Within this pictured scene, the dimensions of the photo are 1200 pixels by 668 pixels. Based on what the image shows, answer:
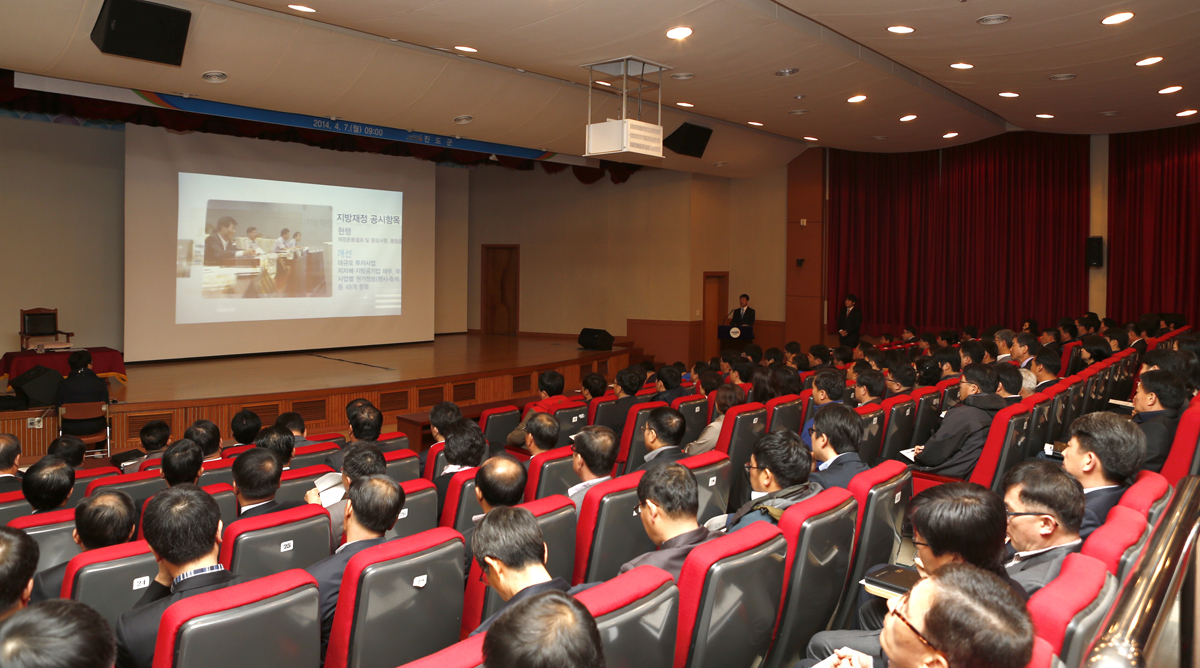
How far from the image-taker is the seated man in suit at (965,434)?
4043 mm

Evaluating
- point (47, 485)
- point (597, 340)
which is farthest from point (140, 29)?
point (597, 340)

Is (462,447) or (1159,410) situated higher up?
(1159,410)

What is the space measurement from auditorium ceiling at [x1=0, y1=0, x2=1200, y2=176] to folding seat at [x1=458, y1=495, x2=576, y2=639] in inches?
155

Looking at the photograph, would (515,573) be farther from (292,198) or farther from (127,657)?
(292,198)

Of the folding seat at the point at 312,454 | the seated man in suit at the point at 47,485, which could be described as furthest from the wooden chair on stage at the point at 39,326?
the seated man in suit at the point at 47,485

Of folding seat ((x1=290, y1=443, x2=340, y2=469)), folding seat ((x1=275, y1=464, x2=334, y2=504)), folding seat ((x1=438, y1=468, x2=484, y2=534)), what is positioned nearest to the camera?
folding seat ((x1=438, y1=468, x2=484, y2=534))

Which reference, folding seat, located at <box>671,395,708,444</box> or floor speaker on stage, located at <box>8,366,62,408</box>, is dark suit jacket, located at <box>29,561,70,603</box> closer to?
folding seat, located at <box>671,395,708,444</box>

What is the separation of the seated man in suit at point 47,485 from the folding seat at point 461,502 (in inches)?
61.2

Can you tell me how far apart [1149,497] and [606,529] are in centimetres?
162

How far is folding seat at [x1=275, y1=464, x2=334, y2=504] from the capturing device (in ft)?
10.8

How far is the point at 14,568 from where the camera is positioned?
1.74 m

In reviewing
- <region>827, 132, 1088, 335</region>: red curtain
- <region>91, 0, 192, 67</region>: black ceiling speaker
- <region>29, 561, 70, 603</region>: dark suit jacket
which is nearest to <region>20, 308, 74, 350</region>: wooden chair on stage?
<region>91, 0, 192, 67</region>: black ceiling speaker

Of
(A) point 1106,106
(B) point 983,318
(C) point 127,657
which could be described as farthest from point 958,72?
(C) point 127,657

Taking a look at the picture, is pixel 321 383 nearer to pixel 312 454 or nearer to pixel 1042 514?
pixel 312 454
